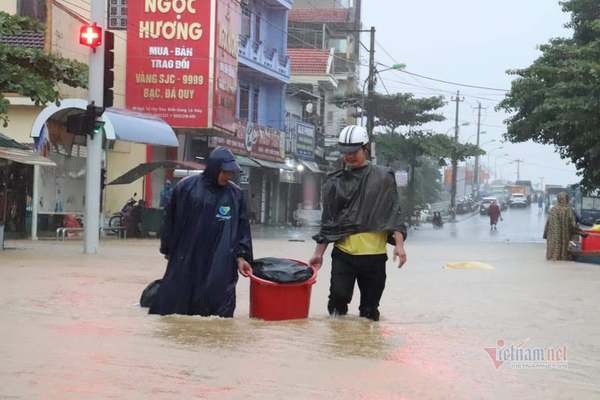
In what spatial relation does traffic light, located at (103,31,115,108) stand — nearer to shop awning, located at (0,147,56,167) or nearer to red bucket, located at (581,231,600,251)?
shop awning, located at (0,147,56,167)

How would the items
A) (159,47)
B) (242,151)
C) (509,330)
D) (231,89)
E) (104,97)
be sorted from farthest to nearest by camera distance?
(242,151) < (231,89) < (159,47) < (104,97) < (509,330)

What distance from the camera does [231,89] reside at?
29.5 m

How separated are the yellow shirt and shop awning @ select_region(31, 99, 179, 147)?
15107 mm

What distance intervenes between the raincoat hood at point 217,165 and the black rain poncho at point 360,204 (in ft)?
2.42

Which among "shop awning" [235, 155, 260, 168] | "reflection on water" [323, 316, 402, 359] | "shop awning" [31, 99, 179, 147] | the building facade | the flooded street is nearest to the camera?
the flooded street

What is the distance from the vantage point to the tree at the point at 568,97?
83.0ft

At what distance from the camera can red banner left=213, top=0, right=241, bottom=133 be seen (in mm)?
27427

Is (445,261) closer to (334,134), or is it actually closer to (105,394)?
(105,394)

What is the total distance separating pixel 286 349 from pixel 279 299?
785 millimetres

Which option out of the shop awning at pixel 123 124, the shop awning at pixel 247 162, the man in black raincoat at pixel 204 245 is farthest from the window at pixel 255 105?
the man in black raincoat at pixel 204 245

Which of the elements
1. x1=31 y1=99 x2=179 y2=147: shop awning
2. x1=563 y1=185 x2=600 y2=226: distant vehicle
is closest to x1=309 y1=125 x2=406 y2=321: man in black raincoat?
x1=31 y1=99 x2=179 y2=147: shop awning

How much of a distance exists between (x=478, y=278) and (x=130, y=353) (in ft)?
29.8

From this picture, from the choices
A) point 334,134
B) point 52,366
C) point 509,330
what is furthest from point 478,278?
point 334,134

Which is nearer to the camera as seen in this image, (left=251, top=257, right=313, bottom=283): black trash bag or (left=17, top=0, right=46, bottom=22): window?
(left=251, top=257, right=313, bottom=283): black trash bag
